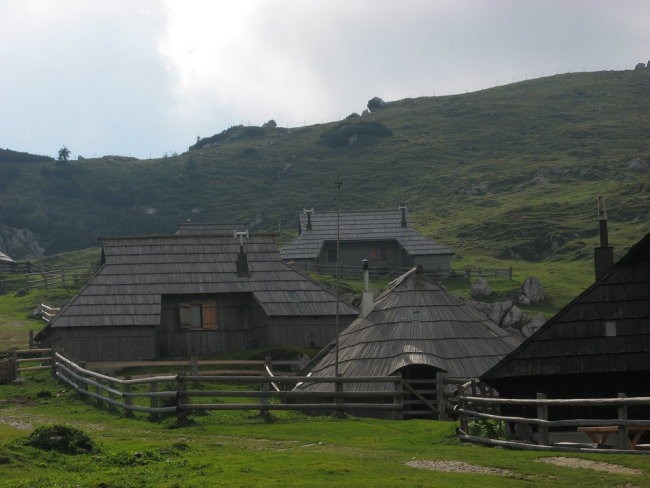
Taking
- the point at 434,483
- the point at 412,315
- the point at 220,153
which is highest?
the point at 220,153

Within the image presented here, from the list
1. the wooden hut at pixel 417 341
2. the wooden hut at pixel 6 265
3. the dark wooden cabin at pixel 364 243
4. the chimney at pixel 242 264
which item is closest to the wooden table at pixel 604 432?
the wooden hut at pixel 417 341

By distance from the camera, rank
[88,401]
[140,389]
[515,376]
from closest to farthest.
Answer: [515,376], [88,401], [140,389]

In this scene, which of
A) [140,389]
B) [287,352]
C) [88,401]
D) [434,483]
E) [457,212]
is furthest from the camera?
[457,212]

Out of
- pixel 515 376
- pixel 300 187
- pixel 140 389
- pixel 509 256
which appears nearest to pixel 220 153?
pixel 300 187

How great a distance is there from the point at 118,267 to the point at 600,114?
137 m

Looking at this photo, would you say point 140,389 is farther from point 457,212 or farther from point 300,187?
point 300,187

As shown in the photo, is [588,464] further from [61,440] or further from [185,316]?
[185,316]

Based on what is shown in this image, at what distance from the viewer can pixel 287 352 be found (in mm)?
52062

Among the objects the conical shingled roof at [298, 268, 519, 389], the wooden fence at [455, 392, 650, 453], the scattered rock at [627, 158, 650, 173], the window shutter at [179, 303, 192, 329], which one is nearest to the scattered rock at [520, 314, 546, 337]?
the window shutter at [179, 303, 192, 329]

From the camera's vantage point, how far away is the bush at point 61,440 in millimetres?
21578

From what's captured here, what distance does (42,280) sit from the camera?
265 feet

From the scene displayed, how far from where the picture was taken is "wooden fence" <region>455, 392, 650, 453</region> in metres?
20.9

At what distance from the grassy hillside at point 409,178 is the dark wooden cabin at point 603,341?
238 feet

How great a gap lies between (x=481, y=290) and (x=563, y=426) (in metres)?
46.2
